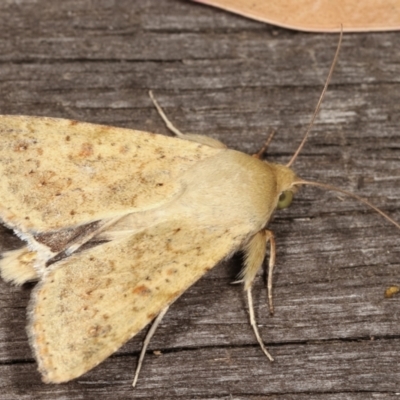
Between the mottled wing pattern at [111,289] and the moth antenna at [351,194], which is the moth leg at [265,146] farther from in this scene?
the mottled wing pattern at [111,289]

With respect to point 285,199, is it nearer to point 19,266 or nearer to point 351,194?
point 351,194

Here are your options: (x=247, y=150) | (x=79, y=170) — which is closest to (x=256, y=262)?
(x=247, y=150)

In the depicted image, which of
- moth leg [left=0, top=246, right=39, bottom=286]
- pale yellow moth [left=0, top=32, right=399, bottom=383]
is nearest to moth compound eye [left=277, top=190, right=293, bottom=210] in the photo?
pale yellow moth [left=0, top=32, right=399, bottom=383]

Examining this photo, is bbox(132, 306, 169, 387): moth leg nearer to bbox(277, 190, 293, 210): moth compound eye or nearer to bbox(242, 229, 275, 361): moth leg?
bbox(242, 229, 275, 361): moth leg

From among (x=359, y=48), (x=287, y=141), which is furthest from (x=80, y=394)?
(x=359, y=48)

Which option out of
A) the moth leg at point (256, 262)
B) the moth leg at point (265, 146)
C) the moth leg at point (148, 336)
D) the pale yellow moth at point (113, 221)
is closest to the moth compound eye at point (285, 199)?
the pale yellow moth at point (113, 221)

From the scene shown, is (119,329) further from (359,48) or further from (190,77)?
(359,48)

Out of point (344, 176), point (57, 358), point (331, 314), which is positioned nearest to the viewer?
point (57, 358)
